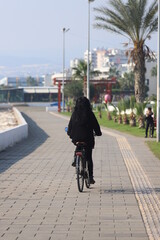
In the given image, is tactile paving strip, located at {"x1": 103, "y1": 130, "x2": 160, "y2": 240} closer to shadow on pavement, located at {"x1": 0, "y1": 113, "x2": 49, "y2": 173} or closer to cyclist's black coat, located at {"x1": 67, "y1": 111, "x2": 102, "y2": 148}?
cyclist's black coat, located at {"x1": 67, "y1": 111, "x2": 102, "y2": 148}

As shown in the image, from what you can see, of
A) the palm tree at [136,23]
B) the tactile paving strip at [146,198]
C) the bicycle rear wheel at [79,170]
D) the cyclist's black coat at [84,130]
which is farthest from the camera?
the palm tree at [136,23]

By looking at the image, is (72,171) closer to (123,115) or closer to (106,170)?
(106,170)

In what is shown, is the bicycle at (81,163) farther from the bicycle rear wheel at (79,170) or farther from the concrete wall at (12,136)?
the concrete wall at (12,136)

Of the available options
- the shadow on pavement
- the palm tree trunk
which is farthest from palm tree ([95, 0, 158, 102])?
the shadow on pavement

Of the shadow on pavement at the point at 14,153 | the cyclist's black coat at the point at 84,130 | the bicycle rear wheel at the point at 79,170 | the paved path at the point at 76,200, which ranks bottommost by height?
the shadow on pavement at the point at 14,153

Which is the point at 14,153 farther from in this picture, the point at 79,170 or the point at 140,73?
the point at 140,73

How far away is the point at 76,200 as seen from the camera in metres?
10.4

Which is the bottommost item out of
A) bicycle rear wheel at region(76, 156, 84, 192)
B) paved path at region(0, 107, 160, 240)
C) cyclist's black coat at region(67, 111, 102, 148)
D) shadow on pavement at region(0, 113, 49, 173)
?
shadow on pavement at region(0, 113, 49, 173)

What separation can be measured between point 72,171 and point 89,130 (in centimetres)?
351

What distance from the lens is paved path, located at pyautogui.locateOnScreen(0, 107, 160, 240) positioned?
7941mm

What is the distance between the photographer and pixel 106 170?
1495cm

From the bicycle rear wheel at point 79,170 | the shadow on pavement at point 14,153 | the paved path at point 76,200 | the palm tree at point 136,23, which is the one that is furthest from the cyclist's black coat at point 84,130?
the palm tree at point 136,23

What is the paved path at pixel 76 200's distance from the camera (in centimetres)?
794

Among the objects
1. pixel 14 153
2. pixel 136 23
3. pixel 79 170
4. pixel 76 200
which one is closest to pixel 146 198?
pixel 76 200
